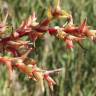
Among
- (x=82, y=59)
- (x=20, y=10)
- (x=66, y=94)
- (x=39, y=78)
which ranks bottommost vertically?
(x=66, y=94)

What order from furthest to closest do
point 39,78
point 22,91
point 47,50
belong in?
point 47,50 < point 22,91 < point 39,78

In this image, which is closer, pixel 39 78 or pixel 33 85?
pixel 39 78

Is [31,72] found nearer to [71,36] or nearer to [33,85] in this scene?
[71,36]

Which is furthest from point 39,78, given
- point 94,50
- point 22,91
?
point 94,50

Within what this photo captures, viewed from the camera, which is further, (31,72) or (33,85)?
(33,85)

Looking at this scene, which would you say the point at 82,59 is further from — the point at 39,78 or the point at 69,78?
the point at 39,78

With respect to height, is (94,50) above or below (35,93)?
above

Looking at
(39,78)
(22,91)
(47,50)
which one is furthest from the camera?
(47,50)

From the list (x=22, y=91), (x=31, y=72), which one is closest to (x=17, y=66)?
(x=31, y=72)

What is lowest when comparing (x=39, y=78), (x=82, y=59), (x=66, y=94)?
(x=66, y=94)
